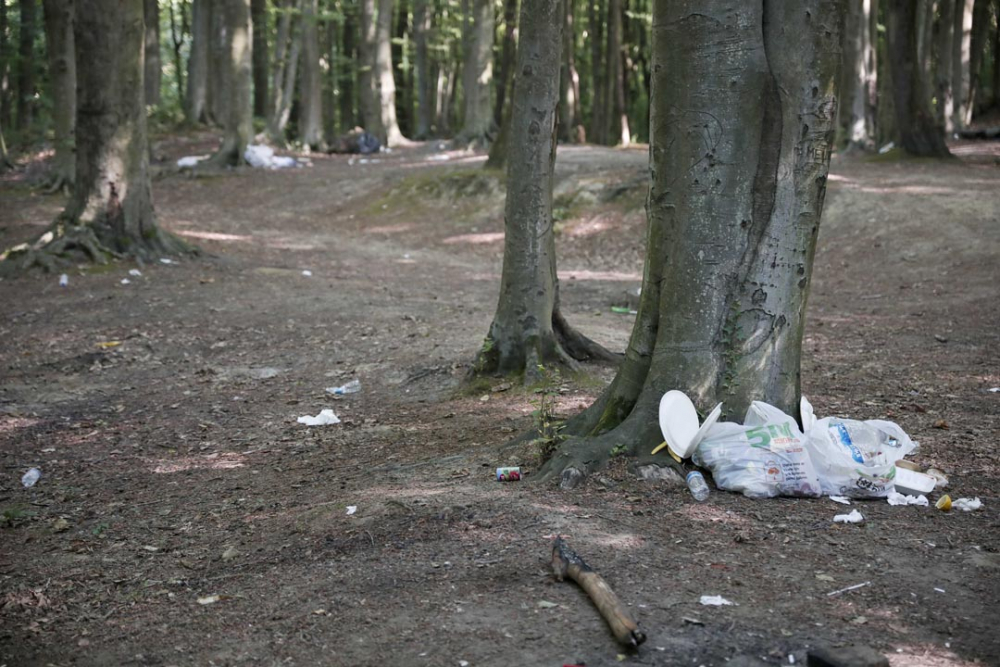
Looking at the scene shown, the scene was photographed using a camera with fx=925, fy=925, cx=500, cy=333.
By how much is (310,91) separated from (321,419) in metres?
21.3

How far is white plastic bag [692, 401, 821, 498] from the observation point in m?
4.62

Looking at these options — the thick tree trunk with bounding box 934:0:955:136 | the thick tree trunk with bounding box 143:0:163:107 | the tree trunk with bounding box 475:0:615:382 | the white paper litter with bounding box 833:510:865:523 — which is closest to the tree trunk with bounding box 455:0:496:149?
the thick tree trunk with bounding box 143:0:163:107

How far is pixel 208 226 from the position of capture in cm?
1698

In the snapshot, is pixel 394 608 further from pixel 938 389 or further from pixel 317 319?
pixel 317 319

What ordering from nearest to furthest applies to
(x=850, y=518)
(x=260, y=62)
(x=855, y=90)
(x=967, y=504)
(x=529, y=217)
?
1. (x=850, y=518)
2. (x=967, y=504)
3. (x=529, y=217)
4. (x=855, y=90)
5. (x=260, y=62)

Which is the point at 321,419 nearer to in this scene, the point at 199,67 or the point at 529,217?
the point at 529,217

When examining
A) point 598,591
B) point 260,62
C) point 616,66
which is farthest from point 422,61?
point 598,591

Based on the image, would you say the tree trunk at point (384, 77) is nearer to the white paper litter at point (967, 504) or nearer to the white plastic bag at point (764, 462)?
the white plastic bag at point (764, 462)

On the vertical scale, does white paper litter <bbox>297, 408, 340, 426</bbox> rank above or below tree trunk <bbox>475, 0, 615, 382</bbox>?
below

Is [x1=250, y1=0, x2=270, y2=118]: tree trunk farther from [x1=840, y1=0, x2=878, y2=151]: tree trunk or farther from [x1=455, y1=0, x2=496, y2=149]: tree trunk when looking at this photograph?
[x1=840, y1=0, x2=878, y2=151]: tree trunk

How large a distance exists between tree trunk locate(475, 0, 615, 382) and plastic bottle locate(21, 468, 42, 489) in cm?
319

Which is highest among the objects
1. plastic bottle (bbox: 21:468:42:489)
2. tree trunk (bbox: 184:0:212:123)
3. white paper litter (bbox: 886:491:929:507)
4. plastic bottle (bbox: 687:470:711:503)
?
tree trunk (bbox: 184:0:212:123)

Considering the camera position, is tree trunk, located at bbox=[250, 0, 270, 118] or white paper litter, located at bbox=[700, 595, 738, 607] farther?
tree trunk, located at bbox=[250, 0, 270, 118]

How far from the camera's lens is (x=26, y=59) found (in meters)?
27.8
